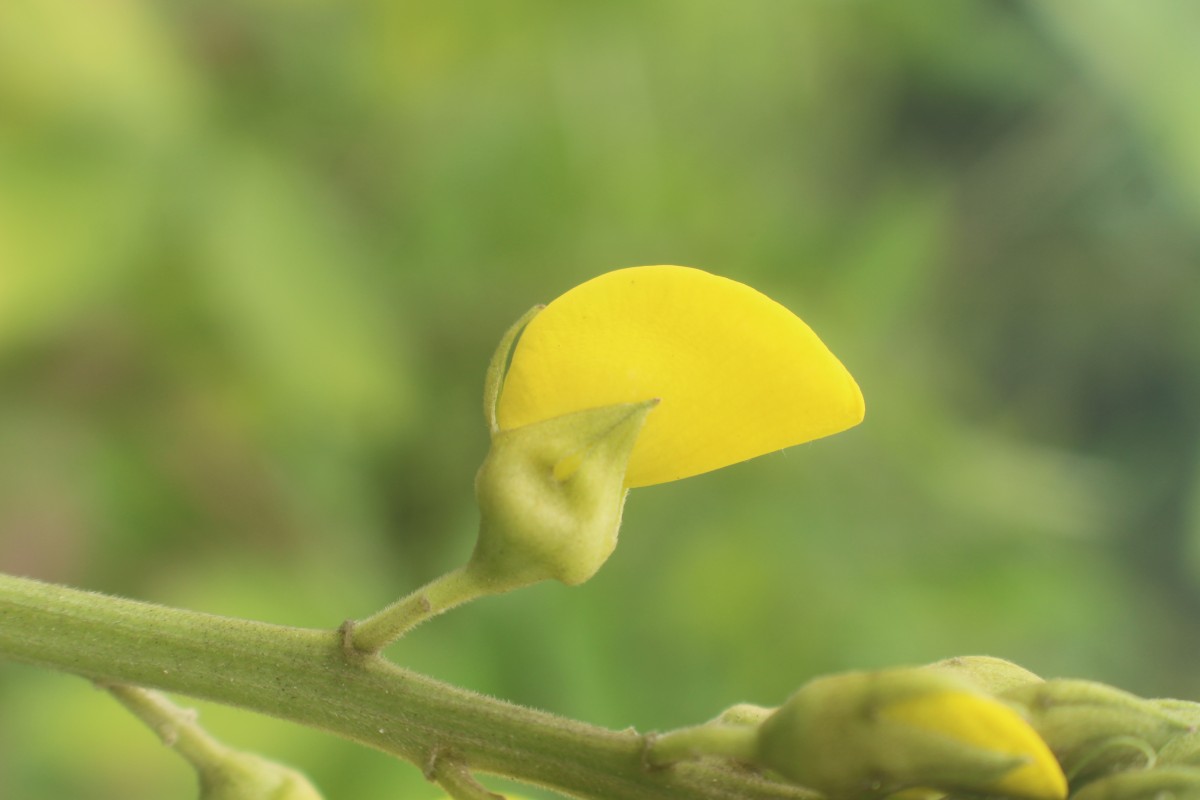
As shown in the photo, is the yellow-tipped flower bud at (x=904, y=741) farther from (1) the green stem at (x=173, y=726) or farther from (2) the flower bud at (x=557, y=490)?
(1) the green stem at (x=173, y=726)

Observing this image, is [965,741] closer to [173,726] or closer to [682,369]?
[682,369]

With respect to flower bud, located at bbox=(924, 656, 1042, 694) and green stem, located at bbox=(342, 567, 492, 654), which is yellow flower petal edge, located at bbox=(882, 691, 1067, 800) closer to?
flower bud, located at bbox=(924, 656, 1042, 694)

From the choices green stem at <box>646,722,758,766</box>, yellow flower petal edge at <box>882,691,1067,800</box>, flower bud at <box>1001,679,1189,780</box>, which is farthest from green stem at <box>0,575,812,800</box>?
flower bud at <box>1001,679,1189,780</box>

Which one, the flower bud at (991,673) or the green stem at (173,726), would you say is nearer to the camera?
the flower bud at (991,673)

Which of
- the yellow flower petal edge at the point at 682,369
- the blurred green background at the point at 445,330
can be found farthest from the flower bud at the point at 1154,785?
the blurred green background at the point at 445,330

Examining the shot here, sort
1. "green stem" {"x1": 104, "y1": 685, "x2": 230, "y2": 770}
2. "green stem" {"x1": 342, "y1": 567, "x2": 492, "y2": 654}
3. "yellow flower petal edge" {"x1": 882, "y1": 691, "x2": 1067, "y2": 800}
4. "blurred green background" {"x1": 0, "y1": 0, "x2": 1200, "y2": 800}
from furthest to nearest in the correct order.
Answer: "blurred green background" {"x1": 0, "y1": 0, "x2": 1200, "y2": 800} < "green stem" {"x1": 104, "y1": 685, "x2": 230, "y2": 770} < "green stem" {"x1": 342, "y1": 567, "x2": 492, "y2": 654} < "yellow flower petal edge" {"x1": 882, "y1": 691, "x2": 1067, "y2": 800}

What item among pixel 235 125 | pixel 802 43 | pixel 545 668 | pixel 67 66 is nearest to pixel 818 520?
pixel 545 668
